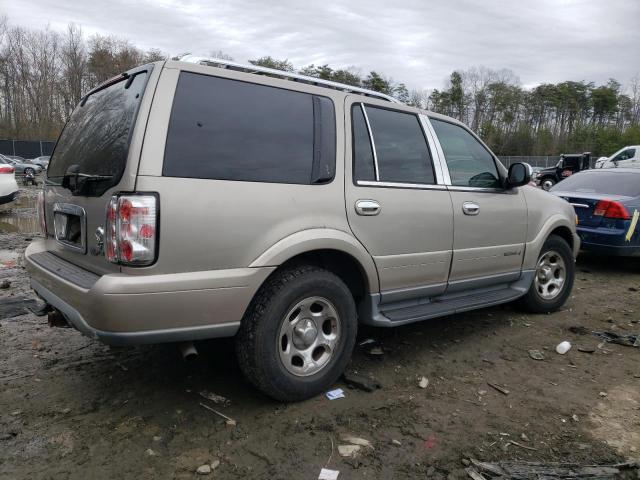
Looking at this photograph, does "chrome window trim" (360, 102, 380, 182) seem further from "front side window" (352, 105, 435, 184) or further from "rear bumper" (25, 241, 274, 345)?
"rear bumper" (25, 241, 274, 345)

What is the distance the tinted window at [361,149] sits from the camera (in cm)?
330

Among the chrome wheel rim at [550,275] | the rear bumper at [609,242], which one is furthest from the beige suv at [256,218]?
the rear bumper at [609,242]

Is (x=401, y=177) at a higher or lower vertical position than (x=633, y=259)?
higher

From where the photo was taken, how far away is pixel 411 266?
3.54 metres

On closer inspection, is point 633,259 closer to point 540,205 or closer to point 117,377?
point 540,205

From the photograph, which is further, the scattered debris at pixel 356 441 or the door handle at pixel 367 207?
the door handle at pixel 367 207

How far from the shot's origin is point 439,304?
3852mm

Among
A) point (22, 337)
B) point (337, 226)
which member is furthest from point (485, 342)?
point (22, 337)

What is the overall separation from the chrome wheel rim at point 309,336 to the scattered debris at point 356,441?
47cm

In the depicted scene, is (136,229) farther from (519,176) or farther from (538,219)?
(538,219)

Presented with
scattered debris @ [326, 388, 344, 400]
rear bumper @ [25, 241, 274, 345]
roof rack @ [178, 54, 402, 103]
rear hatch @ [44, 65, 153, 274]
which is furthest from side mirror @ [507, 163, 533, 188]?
rear hatch @ [44, 65, 153, 274]

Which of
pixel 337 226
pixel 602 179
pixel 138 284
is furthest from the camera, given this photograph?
pixel 602 179

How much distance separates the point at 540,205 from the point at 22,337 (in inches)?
188

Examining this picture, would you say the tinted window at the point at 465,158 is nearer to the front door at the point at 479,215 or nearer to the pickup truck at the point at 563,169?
Answer: the front door at the point at 479,215
